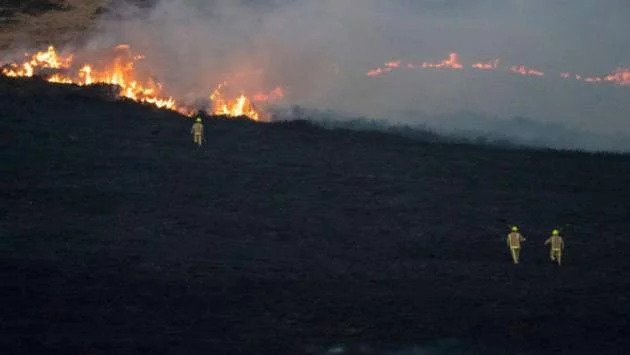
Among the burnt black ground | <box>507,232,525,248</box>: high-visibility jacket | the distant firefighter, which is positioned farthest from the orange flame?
<box>507,232,525,248</box>: high-visibility jacket

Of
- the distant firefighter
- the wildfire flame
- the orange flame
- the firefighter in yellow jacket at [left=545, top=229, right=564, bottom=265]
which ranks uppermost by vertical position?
the wildfire flame

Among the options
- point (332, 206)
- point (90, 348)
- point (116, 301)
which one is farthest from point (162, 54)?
point (90, 348)

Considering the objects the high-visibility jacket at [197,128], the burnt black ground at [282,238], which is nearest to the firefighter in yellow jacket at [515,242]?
the burnt black ground at [282,238]

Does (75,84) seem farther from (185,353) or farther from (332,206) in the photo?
(185,353)

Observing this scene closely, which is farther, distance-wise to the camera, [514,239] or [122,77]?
[122,77]

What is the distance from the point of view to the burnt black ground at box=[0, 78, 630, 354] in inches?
920

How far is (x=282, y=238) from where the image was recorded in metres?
30.1

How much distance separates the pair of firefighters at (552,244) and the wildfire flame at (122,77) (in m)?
16.6

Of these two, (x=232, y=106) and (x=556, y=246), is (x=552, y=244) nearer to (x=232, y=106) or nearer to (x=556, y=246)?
(x=556, y=246)

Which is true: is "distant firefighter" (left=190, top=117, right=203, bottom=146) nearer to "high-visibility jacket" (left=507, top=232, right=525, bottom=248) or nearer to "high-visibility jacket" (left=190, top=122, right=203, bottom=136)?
"high-visibility jacket" (left=190, top=122, right=203, bottom=136)

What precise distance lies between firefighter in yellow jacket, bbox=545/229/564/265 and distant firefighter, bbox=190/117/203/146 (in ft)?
48.6

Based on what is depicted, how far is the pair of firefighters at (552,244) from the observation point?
2844 centimetres

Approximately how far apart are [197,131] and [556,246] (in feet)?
50.3

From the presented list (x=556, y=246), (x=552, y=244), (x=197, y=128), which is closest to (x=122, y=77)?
(x=197, y=128)
